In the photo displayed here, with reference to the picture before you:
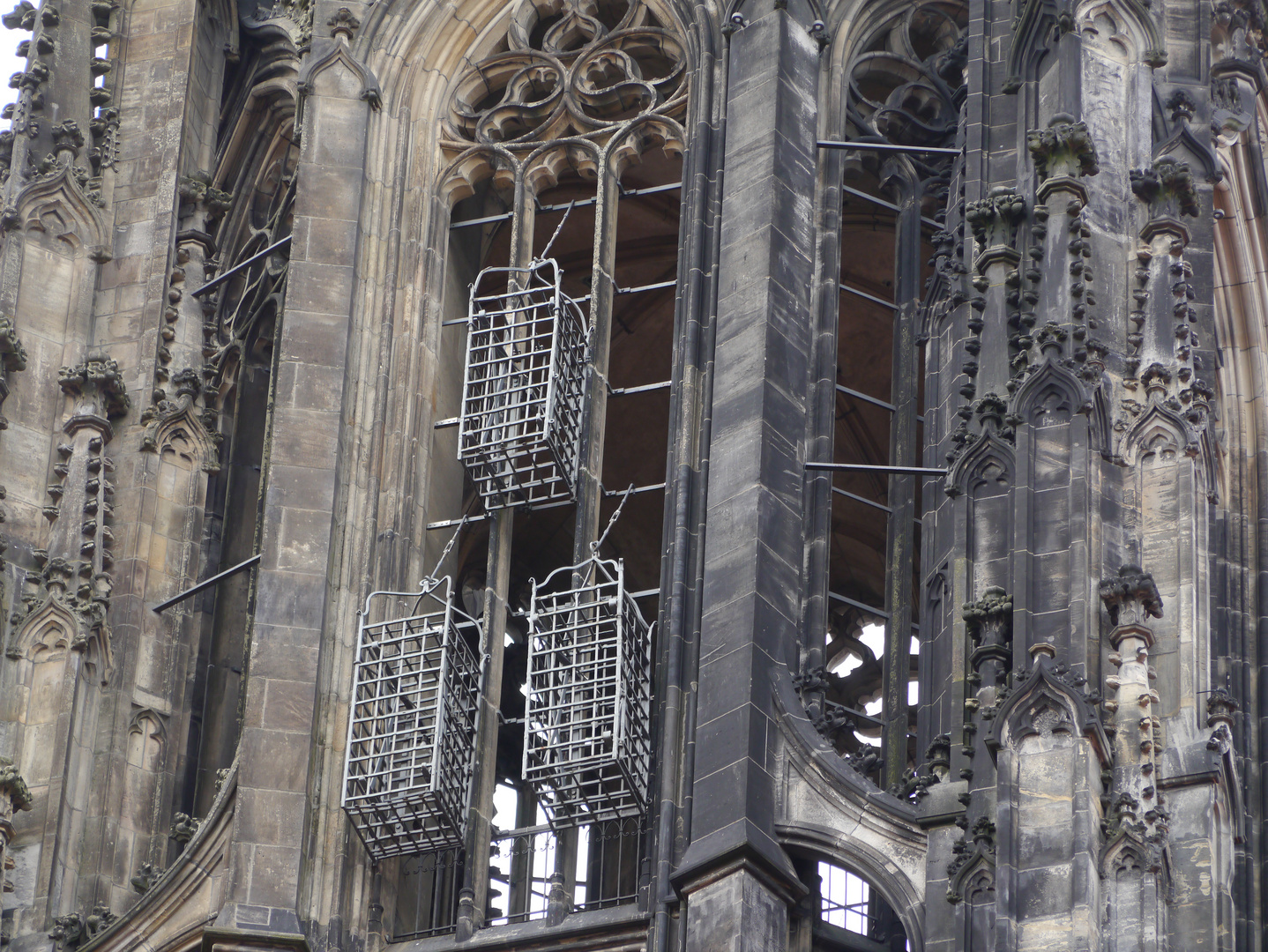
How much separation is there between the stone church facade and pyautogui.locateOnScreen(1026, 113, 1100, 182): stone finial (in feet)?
0.20

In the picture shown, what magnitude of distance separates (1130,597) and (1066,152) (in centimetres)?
415

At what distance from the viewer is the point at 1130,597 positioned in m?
28.6

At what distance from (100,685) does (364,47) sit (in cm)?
591

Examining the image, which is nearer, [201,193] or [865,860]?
[865,860]

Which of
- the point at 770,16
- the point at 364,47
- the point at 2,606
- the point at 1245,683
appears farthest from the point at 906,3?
the point at 2,606

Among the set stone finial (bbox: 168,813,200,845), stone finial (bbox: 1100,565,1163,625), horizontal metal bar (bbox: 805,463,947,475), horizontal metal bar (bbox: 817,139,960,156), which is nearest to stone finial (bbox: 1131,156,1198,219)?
horizontal metal bar (bbox: 805,463,947,475)

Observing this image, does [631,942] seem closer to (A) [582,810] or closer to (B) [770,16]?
(A) [582,810]

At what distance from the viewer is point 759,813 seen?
31.1 m

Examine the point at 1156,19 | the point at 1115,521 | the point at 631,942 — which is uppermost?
the point at 1156,19

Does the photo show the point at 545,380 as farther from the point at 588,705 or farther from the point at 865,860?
the point at 865,860

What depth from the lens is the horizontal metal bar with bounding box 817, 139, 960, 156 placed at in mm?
35594

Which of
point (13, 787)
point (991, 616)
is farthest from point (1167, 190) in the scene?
point (13, 787)

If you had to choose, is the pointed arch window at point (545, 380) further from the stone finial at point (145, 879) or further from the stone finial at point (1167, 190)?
the stone finial at point (1167, 190)

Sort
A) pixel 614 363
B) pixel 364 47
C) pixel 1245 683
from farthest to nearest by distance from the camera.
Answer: pixel 614 363 < pixel 364 47 < pixel 1245 683
